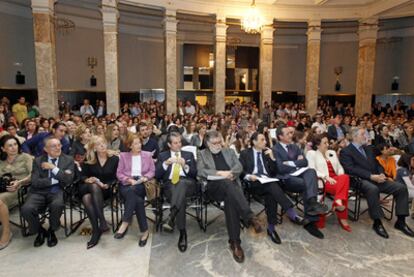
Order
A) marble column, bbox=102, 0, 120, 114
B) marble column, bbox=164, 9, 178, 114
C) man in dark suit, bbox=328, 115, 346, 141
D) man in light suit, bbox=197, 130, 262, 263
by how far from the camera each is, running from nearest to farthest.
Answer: man in light suit, bbox=197, 130, 262, 263
man in dark suit, bbox=328, 115, 346, 141
marble column, bbox=102, 0, 120, 114
marble column, bbox=164, 9, 178, 114

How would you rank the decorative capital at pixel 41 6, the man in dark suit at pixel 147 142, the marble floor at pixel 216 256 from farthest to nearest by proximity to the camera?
the decorative capital at pixel 41 6 → the man in dark suit at pixel 147 142 → the marble floor at pixel 216 256

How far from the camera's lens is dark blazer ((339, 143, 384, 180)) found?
402 cm

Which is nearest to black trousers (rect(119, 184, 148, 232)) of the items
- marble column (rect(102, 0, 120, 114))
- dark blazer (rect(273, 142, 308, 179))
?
dark blazer (rect(273, 142, 308, 179))

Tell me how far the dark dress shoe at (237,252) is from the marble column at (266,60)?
10.8 m

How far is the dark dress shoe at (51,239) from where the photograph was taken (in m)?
3.38

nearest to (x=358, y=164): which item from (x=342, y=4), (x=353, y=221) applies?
(x=353, y=221)

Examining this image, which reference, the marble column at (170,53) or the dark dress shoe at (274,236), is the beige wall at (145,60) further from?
the dark dress shoe at (274,236)

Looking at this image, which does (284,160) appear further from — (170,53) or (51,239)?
(170,53)

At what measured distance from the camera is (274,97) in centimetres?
1722

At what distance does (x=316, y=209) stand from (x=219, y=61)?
10.1 metres

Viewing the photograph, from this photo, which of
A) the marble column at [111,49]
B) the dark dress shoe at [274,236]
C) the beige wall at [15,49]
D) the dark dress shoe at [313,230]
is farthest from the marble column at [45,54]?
the dark dress shoe at [313,230]

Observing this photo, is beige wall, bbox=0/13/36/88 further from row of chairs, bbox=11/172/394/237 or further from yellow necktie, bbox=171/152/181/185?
yellow necktie, bbox=171/152/181/185

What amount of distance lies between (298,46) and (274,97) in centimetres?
318

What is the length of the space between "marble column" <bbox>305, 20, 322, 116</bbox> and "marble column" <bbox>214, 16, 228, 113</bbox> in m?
3.79
